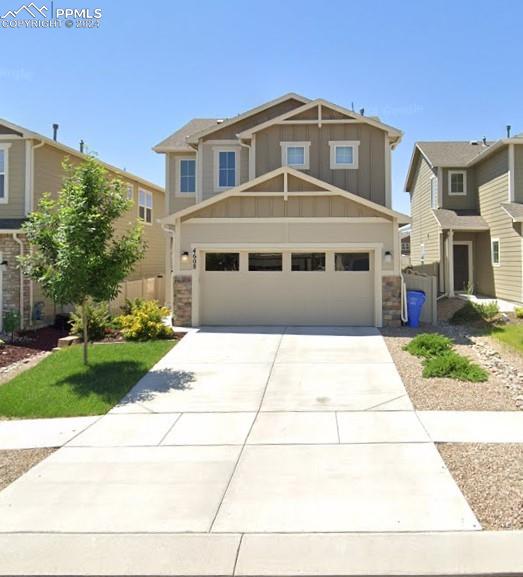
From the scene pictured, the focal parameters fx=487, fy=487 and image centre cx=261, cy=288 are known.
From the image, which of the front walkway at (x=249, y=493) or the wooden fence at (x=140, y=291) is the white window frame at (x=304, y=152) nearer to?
the wooden fence at (x=140, y=291)

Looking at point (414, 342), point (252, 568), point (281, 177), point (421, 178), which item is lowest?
point (252, 568)

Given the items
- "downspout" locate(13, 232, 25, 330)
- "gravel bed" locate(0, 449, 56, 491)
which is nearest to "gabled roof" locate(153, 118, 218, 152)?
"downspout" locate(13, 232, 25, 330)

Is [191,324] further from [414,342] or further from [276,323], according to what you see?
[414,342]

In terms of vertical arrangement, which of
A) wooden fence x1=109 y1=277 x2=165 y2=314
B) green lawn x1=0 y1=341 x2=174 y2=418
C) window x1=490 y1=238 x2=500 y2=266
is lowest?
green lawn x1=0 y1=341 x2=174 y2=418

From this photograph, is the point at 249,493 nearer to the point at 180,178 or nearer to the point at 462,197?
the point at 180,178

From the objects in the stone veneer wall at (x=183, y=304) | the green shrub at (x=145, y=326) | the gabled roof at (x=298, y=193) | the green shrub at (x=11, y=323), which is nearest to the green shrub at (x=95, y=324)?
the green shrub at (x=145, y=326)

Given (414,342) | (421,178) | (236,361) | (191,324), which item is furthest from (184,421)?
(421,178)

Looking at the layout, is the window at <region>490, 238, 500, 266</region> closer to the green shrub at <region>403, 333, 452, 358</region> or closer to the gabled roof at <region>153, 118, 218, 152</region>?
the green shrub at <region>403, 333, 452, 358</region>

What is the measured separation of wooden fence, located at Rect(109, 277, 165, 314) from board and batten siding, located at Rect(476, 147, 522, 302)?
13456 millimetres

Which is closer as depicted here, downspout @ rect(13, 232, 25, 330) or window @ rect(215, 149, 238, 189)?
downspout @ rect(13, 232, 25, 330)

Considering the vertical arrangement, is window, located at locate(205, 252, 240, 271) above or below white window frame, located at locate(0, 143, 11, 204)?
below

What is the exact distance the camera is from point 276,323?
46.3 ft

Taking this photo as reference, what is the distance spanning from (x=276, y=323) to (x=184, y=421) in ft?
24.7

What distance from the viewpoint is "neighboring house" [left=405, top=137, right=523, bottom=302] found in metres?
17.3
